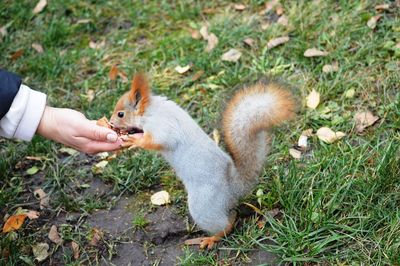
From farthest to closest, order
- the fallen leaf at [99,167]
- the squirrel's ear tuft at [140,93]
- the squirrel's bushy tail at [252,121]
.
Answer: the fallen leaf at [99,167], the squirrel's ear tuft at [140,93], the squirrel's bushy tail at [252,121]

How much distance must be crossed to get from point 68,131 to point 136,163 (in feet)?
1.52

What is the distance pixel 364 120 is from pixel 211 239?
88cm

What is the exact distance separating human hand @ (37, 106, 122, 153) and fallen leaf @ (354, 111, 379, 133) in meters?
1.05

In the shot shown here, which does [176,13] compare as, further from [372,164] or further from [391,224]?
[391,224]

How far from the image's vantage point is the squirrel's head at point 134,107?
6.35 ft

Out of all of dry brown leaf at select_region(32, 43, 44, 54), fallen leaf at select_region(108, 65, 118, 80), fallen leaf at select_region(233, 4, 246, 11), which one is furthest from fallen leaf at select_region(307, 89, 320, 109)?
dry brown leaf at select_region(32, 43, 44, 54)

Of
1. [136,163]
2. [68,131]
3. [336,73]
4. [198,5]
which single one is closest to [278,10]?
[198,5]

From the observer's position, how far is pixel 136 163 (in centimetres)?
243

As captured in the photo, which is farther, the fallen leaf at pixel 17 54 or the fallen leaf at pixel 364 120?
the fallen leaf at pixel 17 54

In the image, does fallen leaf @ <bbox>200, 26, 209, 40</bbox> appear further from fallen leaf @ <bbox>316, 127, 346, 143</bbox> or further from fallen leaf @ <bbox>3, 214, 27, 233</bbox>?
fallen leaf @ <bbox>3, 214, 27, 233</bbox>

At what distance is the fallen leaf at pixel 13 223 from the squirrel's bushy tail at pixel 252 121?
3.09 ft

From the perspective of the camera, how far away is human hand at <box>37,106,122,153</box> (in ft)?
6.54

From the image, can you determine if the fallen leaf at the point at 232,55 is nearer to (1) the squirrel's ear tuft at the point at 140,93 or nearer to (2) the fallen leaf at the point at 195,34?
(2) the fallen leaf at the point at 195,34

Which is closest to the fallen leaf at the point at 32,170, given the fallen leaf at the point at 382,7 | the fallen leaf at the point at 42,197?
the fallen leaf at the point at 42,197
